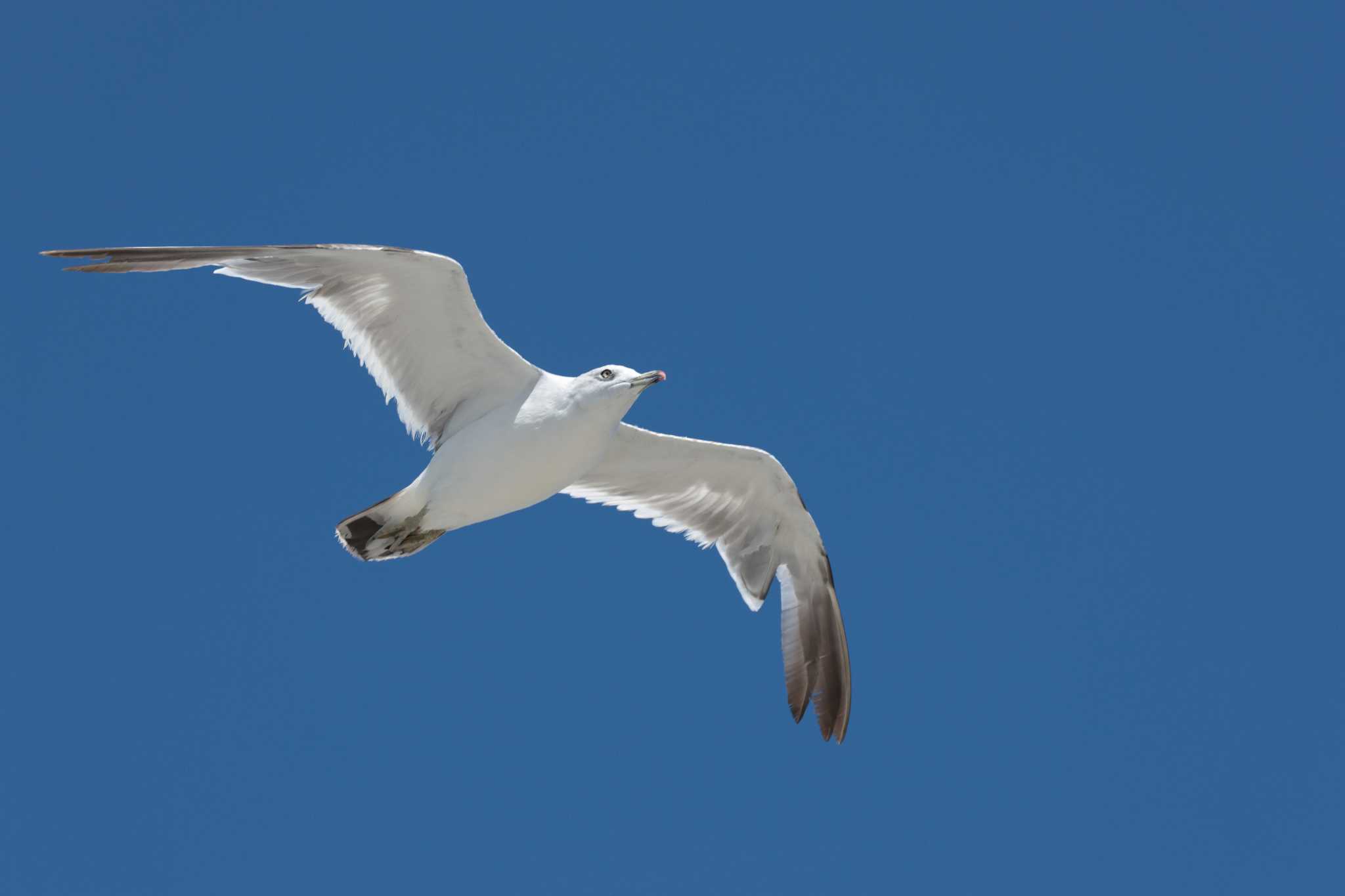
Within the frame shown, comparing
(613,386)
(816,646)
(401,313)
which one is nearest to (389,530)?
(401,313)

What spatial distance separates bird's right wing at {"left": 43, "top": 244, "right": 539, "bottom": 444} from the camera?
11.3m

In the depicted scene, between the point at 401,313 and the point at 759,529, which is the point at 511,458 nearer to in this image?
the point at 401,313

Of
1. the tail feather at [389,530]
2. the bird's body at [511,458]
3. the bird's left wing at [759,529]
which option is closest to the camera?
the bird's body at [511,458]

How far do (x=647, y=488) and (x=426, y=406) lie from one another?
93.3 inches

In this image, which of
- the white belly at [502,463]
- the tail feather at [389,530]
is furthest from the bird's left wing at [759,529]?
the tail feather at [389,530]

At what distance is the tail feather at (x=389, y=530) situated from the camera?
12141 millimetres

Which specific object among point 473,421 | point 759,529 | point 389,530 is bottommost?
point 389,530

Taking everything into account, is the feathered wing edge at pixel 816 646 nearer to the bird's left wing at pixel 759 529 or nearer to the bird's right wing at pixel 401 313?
the bird's left wing at pixel 759 529

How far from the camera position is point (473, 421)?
12.4 meters

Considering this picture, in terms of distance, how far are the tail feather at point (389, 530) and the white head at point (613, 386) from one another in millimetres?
1677

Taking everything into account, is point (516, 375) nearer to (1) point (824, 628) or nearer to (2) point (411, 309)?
(2) point (411, 309)

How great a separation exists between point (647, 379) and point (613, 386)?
282 millimetres

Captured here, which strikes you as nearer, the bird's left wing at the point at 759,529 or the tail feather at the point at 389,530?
the tail feather at the point at 389,530

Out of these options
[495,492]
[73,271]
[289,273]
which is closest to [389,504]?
[495,492]
